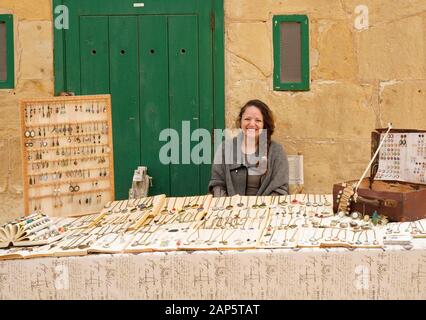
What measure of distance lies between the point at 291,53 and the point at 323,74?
11.9 inches

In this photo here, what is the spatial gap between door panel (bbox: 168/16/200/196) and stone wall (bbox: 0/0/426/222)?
0.27 m

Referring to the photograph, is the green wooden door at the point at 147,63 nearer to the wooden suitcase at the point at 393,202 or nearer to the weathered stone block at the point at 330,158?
the weathered stone block at the point at 330,158

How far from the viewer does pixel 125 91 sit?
5480 millimetres

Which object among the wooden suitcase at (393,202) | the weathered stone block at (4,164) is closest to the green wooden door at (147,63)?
the weathered stone block at (4,164)

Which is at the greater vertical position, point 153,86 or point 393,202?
point 153,86

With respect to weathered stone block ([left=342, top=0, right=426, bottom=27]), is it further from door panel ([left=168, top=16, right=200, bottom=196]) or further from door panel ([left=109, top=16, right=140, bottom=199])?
door panel ([left=109, top=16, right=140, bottom=199])

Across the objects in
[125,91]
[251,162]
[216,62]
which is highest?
[216,62]

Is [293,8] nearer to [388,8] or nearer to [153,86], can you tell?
[388,8]

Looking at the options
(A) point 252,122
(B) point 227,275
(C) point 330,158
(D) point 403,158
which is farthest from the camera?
(C) point 330,158

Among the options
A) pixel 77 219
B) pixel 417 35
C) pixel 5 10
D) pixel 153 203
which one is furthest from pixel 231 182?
pixel 5 10

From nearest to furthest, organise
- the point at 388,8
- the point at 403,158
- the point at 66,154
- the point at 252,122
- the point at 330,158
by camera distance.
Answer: the point at 403,158, the point at 66,154, the point at 252,122, the point at 388,8, the point at 330,158

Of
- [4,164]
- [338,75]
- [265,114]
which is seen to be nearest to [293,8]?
[338,75]

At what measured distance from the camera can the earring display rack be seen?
12.1 feet

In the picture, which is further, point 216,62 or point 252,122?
point 216,62
